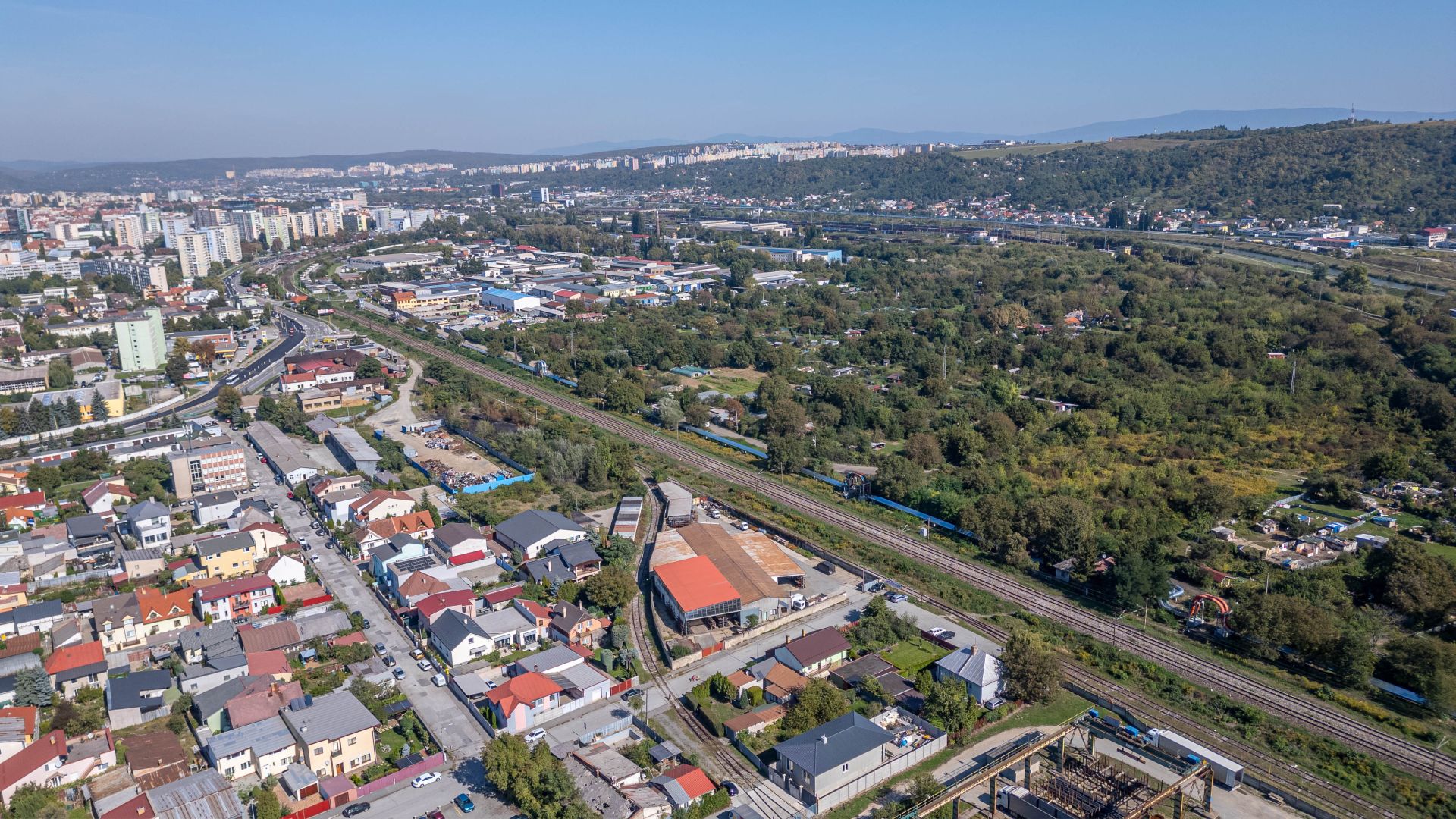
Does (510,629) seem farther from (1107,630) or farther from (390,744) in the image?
(1107,630)

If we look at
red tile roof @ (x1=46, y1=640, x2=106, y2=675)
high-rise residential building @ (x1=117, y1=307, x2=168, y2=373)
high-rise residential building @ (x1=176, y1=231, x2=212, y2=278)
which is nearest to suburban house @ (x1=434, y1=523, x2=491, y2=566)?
red tile roof @ (x1=46, y1=640, x2=106, y2=675)

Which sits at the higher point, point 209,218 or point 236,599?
point 209,218

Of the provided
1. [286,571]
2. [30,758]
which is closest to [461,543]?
[286,571]

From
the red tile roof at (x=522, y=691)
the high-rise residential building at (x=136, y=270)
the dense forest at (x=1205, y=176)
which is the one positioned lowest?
the red tile roof at (x=522, y=691)

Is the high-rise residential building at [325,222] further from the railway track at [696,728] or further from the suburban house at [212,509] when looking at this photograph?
the railway track at [696,728]

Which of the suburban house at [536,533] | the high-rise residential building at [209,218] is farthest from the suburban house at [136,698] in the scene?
the high-rise residential building at [209,218]

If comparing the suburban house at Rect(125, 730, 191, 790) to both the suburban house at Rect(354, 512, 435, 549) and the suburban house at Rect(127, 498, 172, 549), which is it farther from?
the suburban house at Rect(127, 498, 172, 549)

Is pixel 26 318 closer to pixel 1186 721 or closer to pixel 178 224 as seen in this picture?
pixel 178 224
